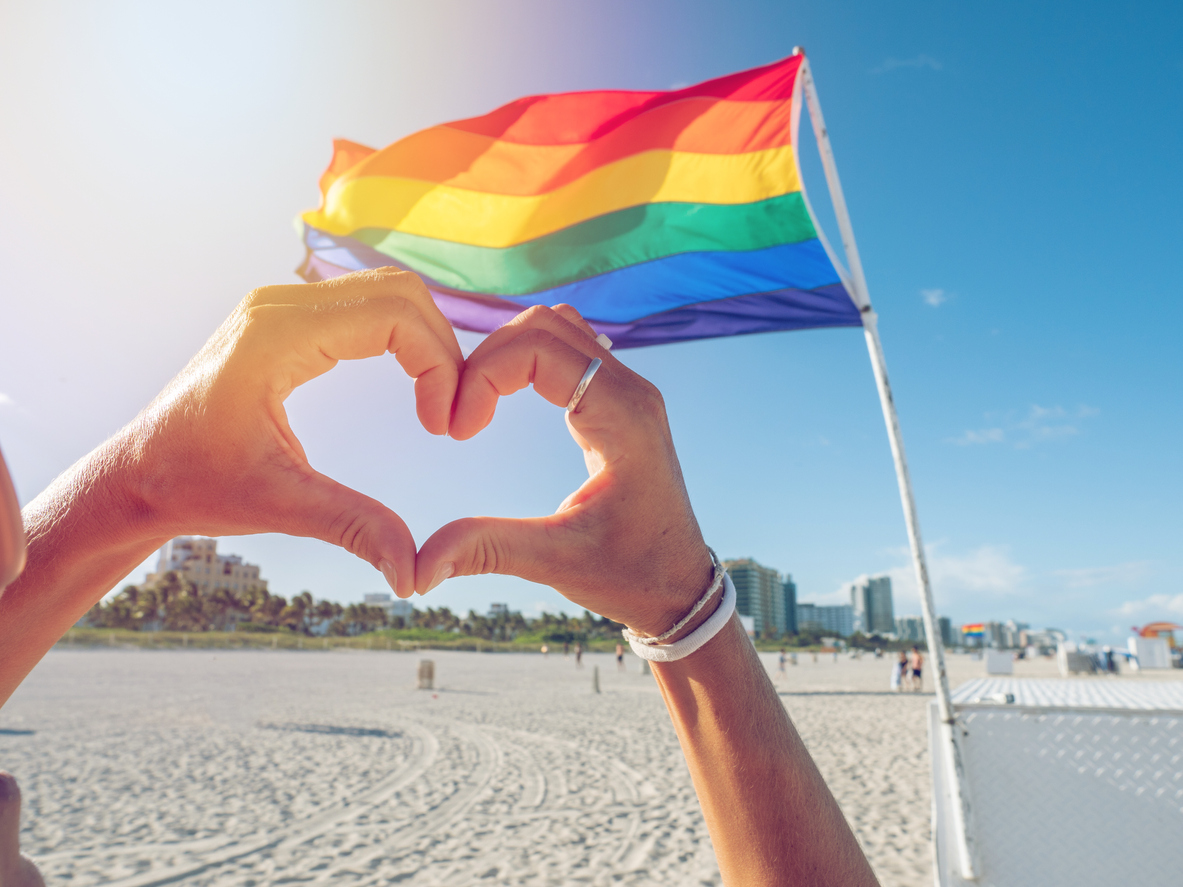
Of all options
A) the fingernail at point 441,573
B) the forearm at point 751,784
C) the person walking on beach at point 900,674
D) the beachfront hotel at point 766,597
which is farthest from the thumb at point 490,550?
the beachfront hotel at point 766,597

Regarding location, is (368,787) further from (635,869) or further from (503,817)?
(635,869)

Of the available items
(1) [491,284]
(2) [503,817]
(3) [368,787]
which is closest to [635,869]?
(2) [503,817]

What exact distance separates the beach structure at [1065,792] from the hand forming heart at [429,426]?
2521 mm

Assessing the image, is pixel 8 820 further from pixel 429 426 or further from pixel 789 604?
pixel 789 604

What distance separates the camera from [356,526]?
95 centimetres

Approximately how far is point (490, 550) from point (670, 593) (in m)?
0.30

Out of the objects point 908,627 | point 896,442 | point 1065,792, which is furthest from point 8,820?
point 908,627

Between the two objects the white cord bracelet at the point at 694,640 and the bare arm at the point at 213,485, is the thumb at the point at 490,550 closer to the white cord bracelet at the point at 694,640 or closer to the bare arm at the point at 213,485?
the bare arm at the point at 213,485

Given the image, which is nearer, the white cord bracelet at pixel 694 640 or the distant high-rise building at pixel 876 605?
the white cord bracelet at pixel 694 640

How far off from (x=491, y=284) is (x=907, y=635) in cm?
18132

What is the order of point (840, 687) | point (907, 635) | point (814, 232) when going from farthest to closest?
point (907, 635), point (840, 687), point (814, 232)

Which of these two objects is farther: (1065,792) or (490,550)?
→ (1065,792)

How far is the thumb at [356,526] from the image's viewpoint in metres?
0.90

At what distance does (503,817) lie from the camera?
26.5ft
